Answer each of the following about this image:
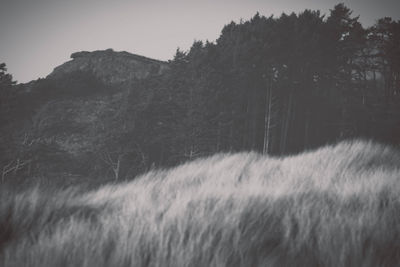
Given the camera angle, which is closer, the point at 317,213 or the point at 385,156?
the point at 317,213

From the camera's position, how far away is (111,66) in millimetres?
52656

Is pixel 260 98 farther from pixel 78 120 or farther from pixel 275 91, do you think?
pixel 78 120

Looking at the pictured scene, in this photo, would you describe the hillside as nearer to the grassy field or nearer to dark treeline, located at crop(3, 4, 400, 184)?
dark treeline, located at crop(3, 4, 400, 184)

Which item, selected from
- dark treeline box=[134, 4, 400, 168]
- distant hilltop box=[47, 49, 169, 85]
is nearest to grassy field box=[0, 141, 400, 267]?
dark treeline box=[134, 4, 400, 168]

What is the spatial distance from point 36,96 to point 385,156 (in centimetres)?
4831

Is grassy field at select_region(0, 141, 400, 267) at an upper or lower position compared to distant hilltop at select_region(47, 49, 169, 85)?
lower

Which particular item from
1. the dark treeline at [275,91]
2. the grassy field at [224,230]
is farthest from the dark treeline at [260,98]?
the grassy field at [224,230]

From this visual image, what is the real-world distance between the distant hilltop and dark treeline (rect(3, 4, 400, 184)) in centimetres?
2668

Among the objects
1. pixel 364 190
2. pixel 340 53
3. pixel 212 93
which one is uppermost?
pixel 340 53

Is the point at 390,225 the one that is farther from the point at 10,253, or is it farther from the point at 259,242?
the point at 10,253

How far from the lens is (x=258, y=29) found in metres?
25.0

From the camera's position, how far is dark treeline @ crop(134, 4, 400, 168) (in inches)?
→ 808

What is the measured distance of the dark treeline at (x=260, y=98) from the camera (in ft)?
67.9

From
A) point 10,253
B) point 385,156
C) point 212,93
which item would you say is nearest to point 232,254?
point 10,253
